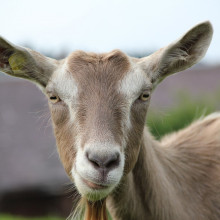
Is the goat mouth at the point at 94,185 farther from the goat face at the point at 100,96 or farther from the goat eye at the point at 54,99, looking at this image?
the goat eye at the point at 54,99

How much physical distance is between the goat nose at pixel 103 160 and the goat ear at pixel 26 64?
3.93 feet

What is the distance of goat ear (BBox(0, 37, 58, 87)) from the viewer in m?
4.74

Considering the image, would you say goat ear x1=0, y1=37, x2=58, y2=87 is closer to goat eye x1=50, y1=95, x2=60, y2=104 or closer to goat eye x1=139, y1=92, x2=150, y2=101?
goat eye x1=50, y1=95, x2=60, y2=104

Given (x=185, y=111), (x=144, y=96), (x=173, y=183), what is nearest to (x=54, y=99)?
(x=144, y=96)

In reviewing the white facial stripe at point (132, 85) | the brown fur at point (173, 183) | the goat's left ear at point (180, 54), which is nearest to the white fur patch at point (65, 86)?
the white facial stripe at point (132, 85)

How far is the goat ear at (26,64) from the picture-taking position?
4741mm

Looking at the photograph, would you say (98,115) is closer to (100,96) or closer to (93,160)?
(100,96)

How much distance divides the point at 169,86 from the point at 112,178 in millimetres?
12410

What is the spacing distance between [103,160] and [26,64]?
1.45 m

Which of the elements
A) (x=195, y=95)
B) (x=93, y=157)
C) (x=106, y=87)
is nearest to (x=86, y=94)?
(x=106, y=87)

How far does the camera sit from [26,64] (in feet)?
15.7

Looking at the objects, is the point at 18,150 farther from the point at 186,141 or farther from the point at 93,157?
the point at 93,157

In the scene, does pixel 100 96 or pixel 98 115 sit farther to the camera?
pixel 100 96

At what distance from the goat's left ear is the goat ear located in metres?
0.96
